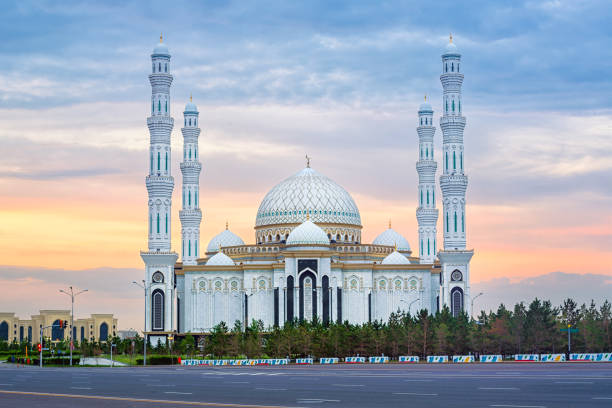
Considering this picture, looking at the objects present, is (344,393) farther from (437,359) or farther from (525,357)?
(525,357)

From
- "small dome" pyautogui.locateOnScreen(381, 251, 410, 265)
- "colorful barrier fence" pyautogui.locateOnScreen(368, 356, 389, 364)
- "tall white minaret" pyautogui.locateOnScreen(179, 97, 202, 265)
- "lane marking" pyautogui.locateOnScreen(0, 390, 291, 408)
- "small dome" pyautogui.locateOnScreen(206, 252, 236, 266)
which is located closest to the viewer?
"lane marking" pyautogui.locateOnScreen(0, 390, 291, 408)

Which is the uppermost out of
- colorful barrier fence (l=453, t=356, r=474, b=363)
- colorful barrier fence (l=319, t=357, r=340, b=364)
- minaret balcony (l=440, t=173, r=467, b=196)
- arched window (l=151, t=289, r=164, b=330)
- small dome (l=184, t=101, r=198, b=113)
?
small dome (l=184, t=101, r=198, b=113)

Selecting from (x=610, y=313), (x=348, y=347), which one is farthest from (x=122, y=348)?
(x=610, y=313)

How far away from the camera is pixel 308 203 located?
373 feet

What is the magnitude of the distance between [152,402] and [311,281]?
75.3m

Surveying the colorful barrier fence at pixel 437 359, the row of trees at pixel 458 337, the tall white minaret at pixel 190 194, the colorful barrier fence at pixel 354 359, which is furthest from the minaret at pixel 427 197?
the colorful barrier fence at pixel 437 359

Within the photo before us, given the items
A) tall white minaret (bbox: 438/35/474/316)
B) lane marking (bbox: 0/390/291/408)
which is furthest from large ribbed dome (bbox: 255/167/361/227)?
lane marking (bbox: 0/390/291/408)

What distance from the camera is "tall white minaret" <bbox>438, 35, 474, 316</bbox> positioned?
338ft

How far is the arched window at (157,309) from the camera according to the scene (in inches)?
4021

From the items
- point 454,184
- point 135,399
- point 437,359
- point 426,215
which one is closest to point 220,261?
point 426,215

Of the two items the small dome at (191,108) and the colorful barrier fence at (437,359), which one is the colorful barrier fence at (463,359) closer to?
the colorful barrier fence at (437,359)

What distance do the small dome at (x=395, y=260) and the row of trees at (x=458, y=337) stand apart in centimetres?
2177

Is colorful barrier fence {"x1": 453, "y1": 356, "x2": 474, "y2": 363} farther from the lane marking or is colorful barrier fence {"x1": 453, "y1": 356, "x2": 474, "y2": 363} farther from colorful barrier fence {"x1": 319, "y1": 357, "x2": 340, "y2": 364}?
the lane marking

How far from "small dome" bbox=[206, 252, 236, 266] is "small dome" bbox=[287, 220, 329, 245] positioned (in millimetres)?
6863
